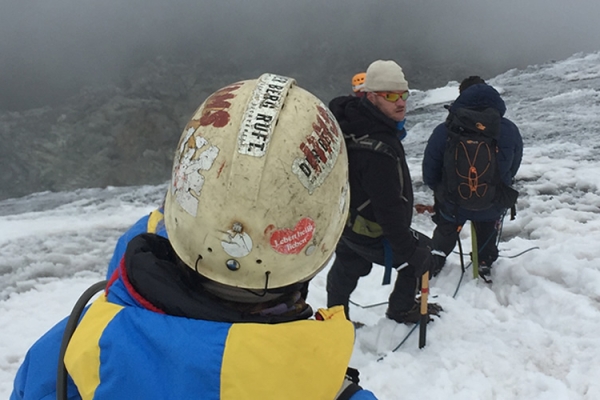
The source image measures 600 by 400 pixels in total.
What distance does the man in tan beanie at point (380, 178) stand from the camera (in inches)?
89.4

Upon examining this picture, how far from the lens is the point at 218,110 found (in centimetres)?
104

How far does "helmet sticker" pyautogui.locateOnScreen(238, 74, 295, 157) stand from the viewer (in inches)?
38.4

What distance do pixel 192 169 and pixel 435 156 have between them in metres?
2.61

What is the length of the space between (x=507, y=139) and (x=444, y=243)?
3.15 ft

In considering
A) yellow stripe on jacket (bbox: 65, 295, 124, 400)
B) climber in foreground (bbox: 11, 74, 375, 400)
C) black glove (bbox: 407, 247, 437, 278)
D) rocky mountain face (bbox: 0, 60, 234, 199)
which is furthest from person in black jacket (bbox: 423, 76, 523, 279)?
rocky mountain face (bbox: 0, 60, 234, 199)

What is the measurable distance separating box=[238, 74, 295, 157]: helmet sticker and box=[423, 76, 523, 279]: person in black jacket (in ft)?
7.78

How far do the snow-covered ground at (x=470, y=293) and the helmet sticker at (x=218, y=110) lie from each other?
209 cm

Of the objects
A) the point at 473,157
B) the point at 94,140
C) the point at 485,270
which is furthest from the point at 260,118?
the point at 94,140

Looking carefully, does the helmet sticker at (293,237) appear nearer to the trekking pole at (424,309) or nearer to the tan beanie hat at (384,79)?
the tan beanie hat at (384,79)

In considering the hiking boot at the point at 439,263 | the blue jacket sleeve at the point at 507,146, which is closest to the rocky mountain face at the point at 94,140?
the hiking boot at the point at 439,263

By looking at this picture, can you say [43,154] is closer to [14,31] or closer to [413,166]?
[14,31]

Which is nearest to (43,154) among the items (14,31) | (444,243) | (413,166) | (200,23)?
(14,31)

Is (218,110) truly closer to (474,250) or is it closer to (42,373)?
(42,373)

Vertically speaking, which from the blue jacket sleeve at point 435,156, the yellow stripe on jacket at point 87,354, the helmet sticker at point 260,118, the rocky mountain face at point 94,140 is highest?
the helmet sticker at point 260,118
